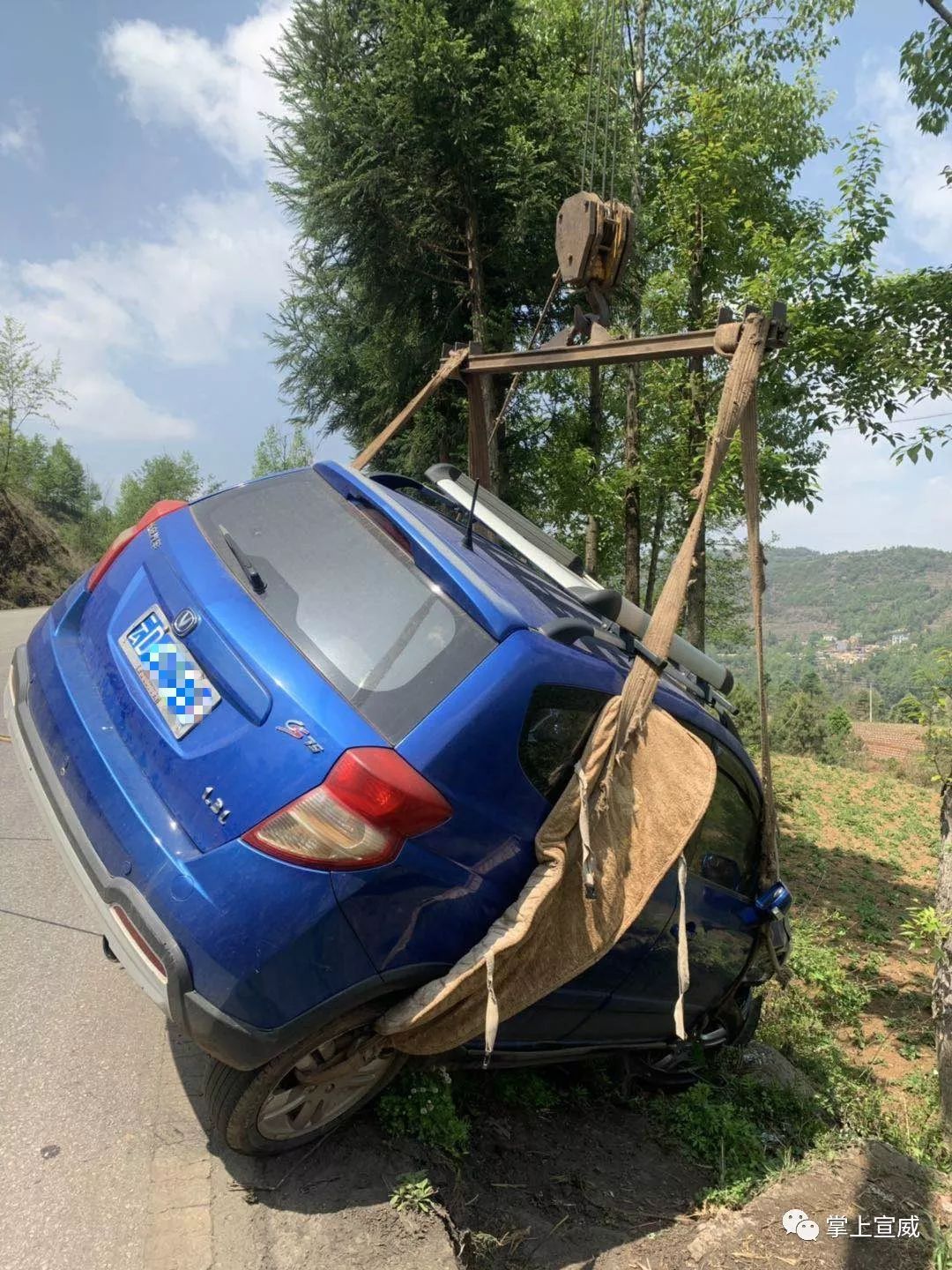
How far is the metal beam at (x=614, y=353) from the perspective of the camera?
10.5 ft

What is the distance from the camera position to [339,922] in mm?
2117

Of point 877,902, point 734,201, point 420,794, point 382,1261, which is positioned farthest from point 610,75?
point 382,1261

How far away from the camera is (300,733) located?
2.15 m

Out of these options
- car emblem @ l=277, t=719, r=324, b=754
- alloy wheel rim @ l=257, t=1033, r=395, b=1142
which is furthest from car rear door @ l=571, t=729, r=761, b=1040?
car emblem @ l=277, t=719, r=324, b=754

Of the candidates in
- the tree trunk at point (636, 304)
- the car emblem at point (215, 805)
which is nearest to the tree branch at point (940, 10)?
the tree trunk at point (636, 304)

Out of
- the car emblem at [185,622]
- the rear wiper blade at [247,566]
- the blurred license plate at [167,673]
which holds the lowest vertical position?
the blurred license plate at [167,673]

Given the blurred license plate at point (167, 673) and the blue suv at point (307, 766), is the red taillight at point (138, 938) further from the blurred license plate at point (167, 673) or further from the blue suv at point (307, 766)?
the blurred license plate at point (167, 673)

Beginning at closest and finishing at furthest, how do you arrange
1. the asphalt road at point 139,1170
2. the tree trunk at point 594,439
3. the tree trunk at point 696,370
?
the asphalt road at point 139,1170
the tree trunk at point 696,370
the tree trunk at point 594,439

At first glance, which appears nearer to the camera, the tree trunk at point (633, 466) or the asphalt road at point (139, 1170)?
the asphalt road at point (139, 1170)

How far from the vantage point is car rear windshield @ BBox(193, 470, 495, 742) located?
7.45 feet

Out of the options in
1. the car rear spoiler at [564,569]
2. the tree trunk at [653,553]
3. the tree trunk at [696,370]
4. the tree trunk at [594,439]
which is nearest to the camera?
the car rear spoiler at [564,569]

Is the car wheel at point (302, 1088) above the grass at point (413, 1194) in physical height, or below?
above

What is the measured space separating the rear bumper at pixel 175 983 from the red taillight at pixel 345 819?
14.2 inches

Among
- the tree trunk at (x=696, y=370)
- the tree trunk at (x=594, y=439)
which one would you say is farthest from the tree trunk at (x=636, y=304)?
the tree trunk at (x=696, y=370)
